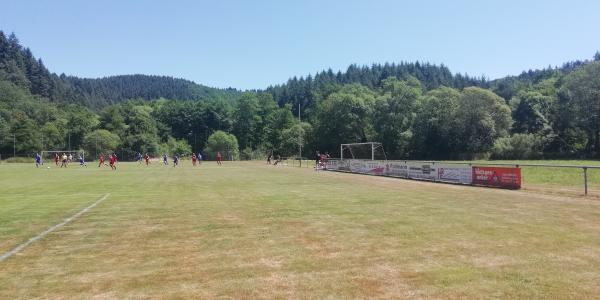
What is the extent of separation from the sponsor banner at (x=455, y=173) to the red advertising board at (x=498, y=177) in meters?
0.55

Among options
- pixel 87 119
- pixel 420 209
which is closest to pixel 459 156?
pixel 420 209

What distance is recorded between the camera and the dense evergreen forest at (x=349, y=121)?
77438mm

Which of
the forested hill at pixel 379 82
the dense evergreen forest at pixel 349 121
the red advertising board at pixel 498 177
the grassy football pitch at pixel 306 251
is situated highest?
the forested hill at pixel 379 82

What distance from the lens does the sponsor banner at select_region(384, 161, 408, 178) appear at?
108 feet

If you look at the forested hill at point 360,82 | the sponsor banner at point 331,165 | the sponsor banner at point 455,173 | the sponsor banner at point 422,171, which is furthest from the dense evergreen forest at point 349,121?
the sponsor banner at point 455,173

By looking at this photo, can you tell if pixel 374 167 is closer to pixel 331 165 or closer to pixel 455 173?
pixel 331 165

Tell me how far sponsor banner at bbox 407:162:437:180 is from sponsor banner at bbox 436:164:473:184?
512mm

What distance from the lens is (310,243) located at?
351 inches

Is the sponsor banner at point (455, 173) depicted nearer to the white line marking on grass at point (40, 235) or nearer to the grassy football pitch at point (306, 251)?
the grassy football pitch at point (306, 251)

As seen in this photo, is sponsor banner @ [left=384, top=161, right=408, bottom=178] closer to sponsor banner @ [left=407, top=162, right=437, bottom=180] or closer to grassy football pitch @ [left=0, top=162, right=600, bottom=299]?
sponsor banner @ [left=407, top=162, right=437, bottom=180]

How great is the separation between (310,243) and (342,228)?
1893 mm

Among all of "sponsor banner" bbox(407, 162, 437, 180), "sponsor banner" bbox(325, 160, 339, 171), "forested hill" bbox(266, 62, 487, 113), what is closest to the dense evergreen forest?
"forested hill" bbox(266, 62, 487, 113)

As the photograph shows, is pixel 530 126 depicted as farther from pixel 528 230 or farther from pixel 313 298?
pixel 313 298

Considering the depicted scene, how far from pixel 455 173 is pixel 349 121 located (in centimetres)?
7260
